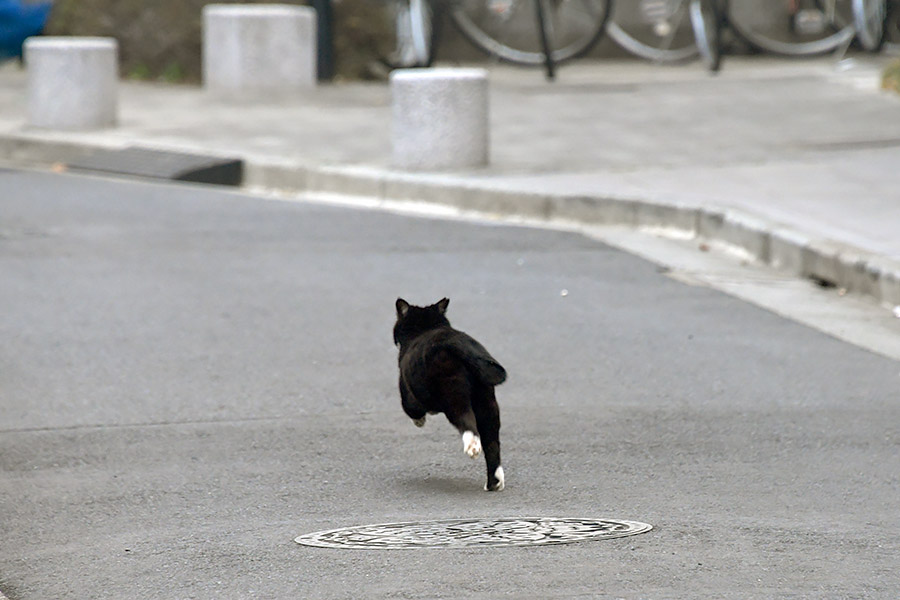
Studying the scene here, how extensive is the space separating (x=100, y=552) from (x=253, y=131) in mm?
9476

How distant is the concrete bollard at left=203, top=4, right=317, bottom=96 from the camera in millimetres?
15070

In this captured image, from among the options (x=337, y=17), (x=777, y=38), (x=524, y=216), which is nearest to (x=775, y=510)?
(x=524, y=216)

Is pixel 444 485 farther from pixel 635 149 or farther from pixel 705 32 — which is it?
pixel 705 32

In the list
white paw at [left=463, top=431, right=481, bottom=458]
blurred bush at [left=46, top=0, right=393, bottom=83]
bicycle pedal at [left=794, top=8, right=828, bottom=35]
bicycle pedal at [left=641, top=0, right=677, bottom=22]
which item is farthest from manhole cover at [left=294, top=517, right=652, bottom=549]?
bicycle pedal at [left=794, top=8, right=828, bottom=35]

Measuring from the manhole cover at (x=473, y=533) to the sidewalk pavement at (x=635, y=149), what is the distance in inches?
148

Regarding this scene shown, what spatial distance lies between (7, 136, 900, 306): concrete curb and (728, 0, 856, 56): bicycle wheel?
9.17 metres

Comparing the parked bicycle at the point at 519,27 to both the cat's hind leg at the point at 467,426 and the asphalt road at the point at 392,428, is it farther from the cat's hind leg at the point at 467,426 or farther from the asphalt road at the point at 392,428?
the cat's hind leg at the point at 467,426

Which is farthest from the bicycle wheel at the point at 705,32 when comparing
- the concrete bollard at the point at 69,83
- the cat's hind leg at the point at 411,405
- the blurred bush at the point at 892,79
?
the cat's hind leg at the point at 411,405

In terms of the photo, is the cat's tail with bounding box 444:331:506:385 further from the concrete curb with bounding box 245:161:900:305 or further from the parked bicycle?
the parked bicycle

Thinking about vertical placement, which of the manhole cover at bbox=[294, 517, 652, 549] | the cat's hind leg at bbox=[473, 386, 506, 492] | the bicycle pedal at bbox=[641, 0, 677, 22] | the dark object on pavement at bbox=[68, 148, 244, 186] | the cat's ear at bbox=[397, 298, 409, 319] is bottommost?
the dark object on pavement at bbox=[68, 148, 244, 186]

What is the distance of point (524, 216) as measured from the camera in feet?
33.7

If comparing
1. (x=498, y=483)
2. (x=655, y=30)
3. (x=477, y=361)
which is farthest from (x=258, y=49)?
(x=477, y=361)

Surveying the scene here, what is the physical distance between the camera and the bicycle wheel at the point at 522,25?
18.6m

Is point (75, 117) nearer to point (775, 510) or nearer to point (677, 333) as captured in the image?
point (677, 333)
